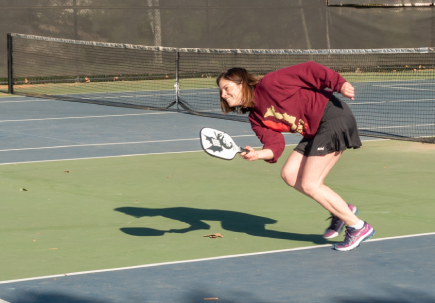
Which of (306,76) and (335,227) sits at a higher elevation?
(306,76)

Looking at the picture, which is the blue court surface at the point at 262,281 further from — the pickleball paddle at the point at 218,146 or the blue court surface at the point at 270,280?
the pickleball paddle at the point at 218,146

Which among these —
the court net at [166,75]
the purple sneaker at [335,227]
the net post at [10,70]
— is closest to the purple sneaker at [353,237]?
the purple sneaker at [335,227]

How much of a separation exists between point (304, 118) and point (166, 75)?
18.1 meters

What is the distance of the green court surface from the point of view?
18.7 ft

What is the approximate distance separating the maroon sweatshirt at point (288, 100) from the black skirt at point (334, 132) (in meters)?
0.08

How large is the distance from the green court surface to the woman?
0.50 metres

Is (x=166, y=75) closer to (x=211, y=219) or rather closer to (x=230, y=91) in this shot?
(x=211, y=219)

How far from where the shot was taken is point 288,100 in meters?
5.34

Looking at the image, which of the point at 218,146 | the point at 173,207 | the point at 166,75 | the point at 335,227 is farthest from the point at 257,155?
the point at 166,75

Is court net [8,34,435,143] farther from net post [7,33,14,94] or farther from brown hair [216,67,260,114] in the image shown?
brown hair [216,67,260,114]

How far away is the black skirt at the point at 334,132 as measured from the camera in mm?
5512

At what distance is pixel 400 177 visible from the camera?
8.73 metres

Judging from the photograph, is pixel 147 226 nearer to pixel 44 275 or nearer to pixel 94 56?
pixel 44 275

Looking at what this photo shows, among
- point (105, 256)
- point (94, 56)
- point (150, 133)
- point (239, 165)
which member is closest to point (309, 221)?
point (105, 256)
